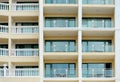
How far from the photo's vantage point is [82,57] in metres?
29.3

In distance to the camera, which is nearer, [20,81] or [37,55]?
[20,81]

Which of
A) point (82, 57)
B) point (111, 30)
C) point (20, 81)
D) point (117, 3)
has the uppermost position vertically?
point (117, 3)

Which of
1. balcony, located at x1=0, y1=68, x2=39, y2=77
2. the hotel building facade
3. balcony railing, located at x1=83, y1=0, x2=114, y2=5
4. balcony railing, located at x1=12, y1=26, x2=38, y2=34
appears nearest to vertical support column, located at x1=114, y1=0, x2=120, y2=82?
the hotel building facade

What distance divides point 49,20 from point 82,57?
4507 mm

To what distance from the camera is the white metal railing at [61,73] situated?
28.8 meters

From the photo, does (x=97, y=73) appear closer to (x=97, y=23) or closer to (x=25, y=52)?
(x=97, y=23)

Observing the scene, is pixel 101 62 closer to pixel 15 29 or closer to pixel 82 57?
pixel 82 57

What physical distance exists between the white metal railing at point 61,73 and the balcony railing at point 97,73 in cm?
93

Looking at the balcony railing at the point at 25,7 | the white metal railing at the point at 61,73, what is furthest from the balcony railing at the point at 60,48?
the balcony railing at the point at 25,7

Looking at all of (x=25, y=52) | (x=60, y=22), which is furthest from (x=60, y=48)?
(x=25, y=52)

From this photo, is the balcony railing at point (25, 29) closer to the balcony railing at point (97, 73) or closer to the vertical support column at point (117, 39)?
the balcony railing at point (97, 73)

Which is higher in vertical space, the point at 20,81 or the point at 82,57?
the point at 82,57

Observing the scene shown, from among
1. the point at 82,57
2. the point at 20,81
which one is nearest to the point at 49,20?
the point at 82,57

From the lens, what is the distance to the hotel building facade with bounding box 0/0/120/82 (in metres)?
28.7
